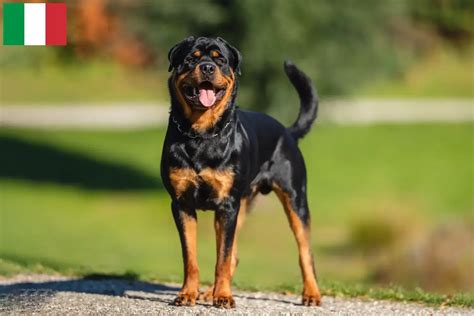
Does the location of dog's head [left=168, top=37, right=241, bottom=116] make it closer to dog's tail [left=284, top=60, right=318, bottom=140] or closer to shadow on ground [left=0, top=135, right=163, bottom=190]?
dog's tail [left=284, top=60, right=318, bottom=140]

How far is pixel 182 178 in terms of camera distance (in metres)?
8.23

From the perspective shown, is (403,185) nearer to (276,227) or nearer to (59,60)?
(276,227)

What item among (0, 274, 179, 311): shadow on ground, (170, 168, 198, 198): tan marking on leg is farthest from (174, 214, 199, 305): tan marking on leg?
(0, 274, 179, 311): shadow on ground

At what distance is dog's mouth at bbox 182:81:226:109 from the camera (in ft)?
26.3

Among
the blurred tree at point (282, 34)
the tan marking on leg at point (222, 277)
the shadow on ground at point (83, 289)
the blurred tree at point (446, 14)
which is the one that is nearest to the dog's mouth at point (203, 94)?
the tan marking on leg at point (222, 277)

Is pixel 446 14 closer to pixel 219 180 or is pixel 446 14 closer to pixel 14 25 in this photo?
pixel 14 25

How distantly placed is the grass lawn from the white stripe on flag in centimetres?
340

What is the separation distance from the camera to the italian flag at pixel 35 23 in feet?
29.3

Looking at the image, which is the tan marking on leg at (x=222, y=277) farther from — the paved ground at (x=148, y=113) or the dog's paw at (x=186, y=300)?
the paved ground at (x=148, y=113)

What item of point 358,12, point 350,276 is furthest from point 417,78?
point 350,276

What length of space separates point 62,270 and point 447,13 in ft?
84.8

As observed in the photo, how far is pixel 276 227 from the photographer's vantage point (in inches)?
919

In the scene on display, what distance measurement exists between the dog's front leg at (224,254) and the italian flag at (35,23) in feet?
6.23

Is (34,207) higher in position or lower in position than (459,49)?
lower
